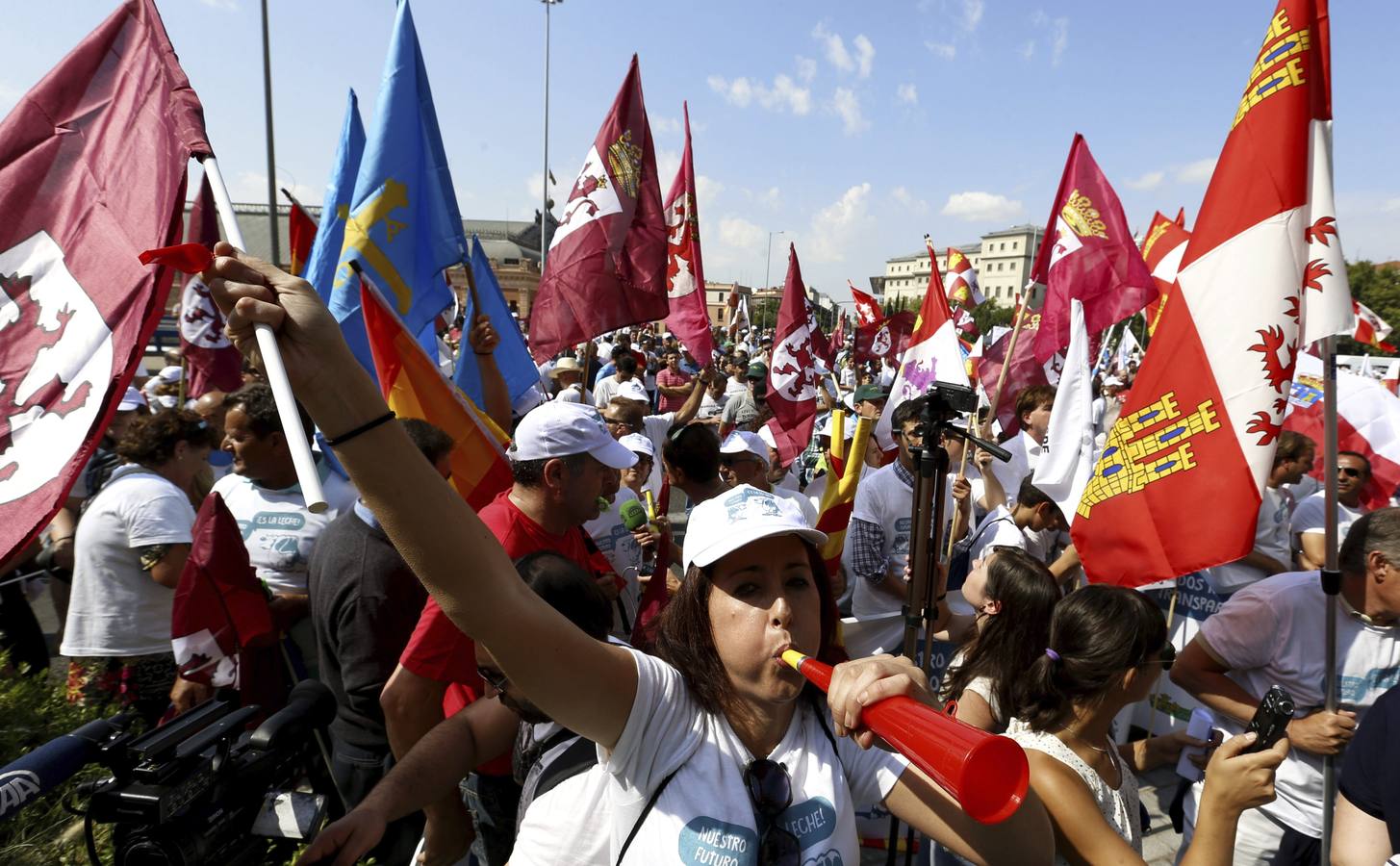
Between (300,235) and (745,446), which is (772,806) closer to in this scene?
(745,446)

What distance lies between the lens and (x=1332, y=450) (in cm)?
221

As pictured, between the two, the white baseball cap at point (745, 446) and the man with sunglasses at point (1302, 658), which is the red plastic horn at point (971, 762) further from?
the white baseball cap at point (745, 446)

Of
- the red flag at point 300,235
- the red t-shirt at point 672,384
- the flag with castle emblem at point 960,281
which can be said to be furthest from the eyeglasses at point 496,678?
the flag with castle emblem at point 960,281

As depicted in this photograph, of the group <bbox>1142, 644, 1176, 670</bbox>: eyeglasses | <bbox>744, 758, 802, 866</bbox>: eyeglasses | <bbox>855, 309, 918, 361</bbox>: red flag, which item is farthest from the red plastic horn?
<bbox>855, 309, 918, 361</bbox>: red flag

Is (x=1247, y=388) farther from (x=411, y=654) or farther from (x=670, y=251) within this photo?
(x=670, y=251)

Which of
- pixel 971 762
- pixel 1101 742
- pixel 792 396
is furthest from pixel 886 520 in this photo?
pixel 971 762

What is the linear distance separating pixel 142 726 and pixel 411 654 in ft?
4.05

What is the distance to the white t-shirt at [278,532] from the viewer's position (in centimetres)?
336

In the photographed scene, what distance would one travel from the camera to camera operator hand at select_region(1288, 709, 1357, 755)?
2303 millimetres

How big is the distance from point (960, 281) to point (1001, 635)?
986 centimetres

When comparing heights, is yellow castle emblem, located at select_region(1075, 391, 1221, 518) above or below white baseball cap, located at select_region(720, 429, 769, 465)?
above

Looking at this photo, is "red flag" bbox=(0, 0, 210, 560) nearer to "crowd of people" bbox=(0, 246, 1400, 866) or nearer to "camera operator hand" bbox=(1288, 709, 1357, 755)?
"crowd of people" bbox=(0, 246, 1400, 866)

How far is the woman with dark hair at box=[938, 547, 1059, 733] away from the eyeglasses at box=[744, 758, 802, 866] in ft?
4.31

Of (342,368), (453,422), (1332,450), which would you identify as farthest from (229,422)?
(1332,450)
